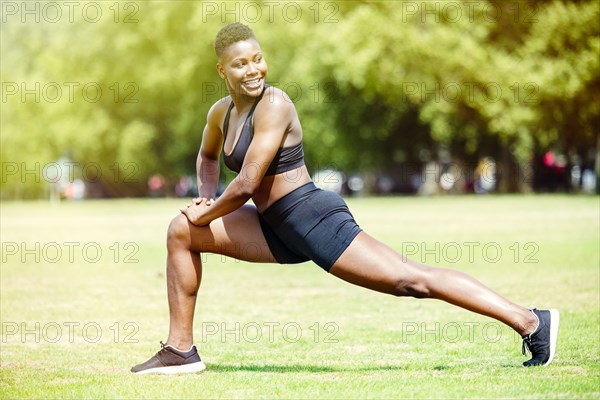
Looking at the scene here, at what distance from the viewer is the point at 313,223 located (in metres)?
6.25

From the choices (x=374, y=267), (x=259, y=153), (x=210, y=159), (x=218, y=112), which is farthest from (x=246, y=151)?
(x=374, y=267)

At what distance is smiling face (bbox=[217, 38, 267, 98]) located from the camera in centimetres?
630

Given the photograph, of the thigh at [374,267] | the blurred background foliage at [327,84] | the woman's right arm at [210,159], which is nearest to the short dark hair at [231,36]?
the woman's right arm at [210,159]

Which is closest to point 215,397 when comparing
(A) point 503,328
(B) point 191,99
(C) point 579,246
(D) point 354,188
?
(A) point 503,328

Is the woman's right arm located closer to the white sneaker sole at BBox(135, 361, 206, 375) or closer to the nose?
the nose

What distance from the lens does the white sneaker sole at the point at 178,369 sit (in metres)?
6.59

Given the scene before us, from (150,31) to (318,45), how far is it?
13673 mm

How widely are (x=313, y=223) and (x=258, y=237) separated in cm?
43

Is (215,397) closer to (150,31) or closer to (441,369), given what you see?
(441,369)

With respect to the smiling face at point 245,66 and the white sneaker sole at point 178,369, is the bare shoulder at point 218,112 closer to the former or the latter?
the smiling face at point 245,66

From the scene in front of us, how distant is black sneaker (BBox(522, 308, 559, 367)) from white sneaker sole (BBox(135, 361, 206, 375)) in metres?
2.13

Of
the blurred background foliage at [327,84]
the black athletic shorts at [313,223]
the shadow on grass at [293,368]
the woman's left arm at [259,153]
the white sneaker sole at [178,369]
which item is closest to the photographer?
the woman's left arm at [259,153]

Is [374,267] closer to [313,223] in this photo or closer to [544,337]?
[313,223]

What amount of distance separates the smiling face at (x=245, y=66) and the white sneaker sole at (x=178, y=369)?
5.97 ft
